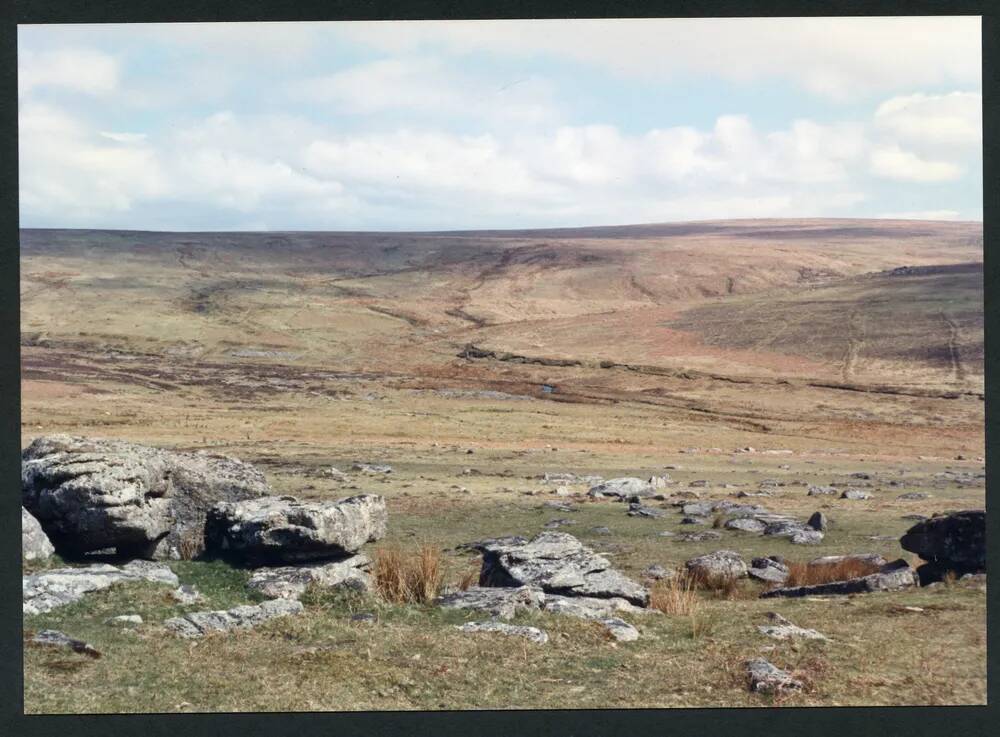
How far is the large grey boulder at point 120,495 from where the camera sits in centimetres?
1775

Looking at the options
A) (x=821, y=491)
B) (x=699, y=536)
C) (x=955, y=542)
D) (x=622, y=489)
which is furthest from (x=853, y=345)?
(x=955, y=542)

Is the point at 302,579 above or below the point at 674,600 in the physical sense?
above

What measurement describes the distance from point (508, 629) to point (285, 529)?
17.5 feet

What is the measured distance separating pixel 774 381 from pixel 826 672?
2246 inches

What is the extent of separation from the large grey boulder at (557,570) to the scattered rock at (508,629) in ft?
7.42

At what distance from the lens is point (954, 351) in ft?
235

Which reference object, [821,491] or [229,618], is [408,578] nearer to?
[229,618]

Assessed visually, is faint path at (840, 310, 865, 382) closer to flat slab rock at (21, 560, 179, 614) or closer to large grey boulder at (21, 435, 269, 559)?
large grey boulder at (21, 435, 269, 559)

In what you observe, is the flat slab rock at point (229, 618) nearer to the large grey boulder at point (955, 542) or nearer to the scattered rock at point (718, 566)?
the scattered rock at point (718, 566)

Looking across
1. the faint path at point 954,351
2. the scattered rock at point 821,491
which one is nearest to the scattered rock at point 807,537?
the scattered rock at point 821,491

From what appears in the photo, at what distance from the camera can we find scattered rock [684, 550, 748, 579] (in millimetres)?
19297

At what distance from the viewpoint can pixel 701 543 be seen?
75.6 feet

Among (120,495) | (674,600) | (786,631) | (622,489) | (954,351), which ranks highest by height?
(120,495)

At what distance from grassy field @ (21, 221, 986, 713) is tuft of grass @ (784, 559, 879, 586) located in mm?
1811
